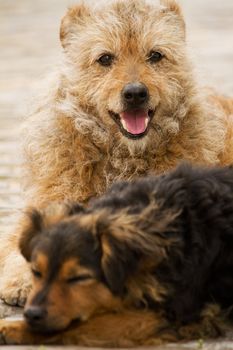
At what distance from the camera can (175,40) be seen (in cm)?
985

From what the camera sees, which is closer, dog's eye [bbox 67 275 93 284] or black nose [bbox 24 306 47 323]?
black nose [bbox 24 306 47 323]

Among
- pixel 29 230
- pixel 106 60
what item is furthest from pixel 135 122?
pixel 29 230

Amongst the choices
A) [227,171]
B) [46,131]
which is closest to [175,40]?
[46,131]

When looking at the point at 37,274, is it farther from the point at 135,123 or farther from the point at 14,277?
the point at 135,123

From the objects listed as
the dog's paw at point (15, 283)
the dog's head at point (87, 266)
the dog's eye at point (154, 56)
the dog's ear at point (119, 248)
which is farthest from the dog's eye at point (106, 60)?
the dog's ear at point (119, 248)

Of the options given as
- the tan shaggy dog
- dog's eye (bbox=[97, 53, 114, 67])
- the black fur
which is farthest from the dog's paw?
dog's eye (bbox=[97, 53, 114, 67])

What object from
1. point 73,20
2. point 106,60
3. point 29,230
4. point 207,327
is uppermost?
point 73,20

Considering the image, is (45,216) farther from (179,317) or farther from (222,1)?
(222,1)

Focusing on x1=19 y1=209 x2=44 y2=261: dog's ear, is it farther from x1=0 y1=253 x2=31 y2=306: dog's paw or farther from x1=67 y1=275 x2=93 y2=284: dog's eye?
x1=0 y1=253 x2=31 y2=306: dog's paw

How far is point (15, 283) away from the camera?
8.56 meters

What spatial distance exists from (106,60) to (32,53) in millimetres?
11175

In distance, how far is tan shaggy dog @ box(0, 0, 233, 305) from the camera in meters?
9.45

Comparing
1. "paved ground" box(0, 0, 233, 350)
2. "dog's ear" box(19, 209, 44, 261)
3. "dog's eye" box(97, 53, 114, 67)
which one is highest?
"dog's eye" box(97, 53, 114, 67)

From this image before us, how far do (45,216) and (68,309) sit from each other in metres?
0.84
